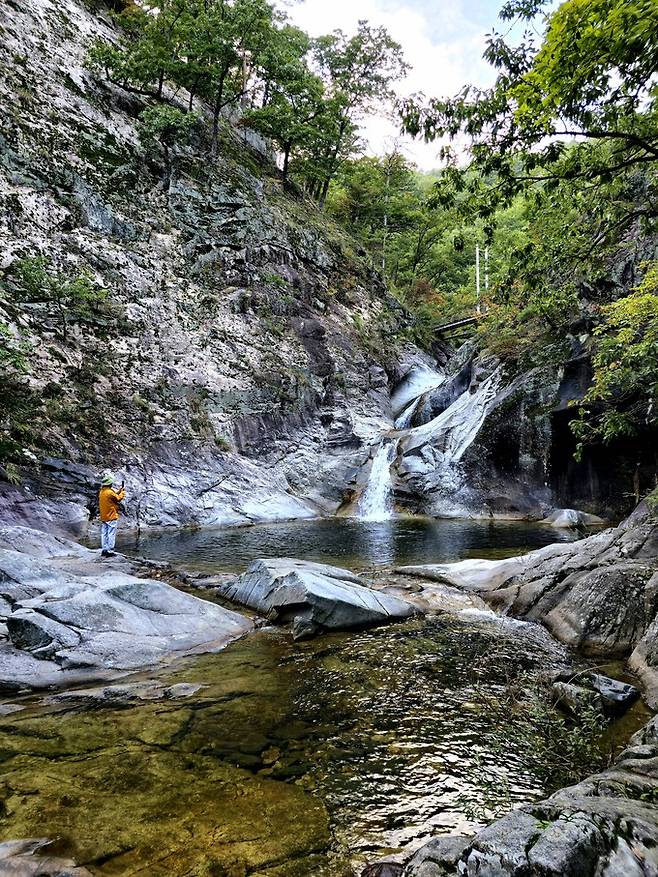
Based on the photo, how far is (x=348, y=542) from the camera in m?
15.0

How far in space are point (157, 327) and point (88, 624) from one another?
724 inches

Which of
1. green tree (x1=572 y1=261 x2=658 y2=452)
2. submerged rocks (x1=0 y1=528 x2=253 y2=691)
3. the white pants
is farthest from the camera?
the white pants

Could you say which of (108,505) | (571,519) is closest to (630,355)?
(571,519)

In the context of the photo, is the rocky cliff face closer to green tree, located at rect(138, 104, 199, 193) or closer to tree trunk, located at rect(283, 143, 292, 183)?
green tree, located at rect(138, 104, 199, 193)

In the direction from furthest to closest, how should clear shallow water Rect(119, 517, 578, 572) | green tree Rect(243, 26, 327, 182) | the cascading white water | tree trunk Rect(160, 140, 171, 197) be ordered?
green tree Rect(243, 26, 327, 182), the cascading white water, tree trunk Rect(160, 140, 171, 197), clear shallow water Rect(119, 517, 578, 572)

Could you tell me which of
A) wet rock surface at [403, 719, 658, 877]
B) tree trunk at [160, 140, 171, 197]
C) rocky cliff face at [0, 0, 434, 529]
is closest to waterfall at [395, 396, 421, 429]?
rocky cliff face at [0, 0, 434, 529]

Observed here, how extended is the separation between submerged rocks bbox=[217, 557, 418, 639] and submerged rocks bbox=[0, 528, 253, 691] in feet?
1.98

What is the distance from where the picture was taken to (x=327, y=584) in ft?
25.4

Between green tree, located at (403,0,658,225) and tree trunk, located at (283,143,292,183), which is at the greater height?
tree trunk, located at (283,143,292,183)

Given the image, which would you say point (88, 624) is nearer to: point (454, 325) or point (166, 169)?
point (166, 169)

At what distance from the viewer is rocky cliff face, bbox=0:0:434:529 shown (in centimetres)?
1766

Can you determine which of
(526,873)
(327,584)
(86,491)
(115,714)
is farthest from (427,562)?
(86,491)

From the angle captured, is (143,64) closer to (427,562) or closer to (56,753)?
(427,562)

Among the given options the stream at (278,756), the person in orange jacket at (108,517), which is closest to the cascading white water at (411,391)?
the person in orange jacket at (108,517)
